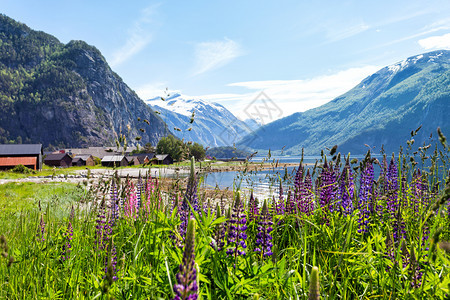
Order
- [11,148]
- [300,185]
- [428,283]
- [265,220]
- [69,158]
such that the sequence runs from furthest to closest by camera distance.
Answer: [69,158] → [11,148] → [300,185] → [265,220] → [428,283]

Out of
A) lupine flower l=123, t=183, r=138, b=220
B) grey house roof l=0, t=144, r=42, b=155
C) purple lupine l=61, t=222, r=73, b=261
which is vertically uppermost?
grey house roof l=0, t=144, r=42, b=155

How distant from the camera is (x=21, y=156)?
79.9 metres

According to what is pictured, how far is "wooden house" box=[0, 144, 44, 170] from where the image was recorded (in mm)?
74562

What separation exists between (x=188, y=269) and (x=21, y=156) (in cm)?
9760

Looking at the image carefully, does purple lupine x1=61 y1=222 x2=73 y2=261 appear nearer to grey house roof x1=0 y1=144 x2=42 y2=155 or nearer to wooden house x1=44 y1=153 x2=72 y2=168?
grey house roof x1=0 y1=144 x2=42 y2=155

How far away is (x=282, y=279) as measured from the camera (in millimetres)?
2742

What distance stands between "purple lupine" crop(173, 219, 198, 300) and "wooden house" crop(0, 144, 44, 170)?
A: 91.1 meters

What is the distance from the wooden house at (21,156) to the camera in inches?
2936

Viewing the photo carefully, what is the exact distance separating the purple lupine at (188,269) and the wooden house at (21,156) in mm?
91131

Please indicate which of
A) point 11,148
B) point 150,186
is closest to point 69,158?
point 11,148

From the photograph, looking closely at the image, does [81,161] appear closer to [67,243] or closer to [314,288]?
[67,243]

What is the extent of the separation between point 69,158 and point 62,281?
123433 mm

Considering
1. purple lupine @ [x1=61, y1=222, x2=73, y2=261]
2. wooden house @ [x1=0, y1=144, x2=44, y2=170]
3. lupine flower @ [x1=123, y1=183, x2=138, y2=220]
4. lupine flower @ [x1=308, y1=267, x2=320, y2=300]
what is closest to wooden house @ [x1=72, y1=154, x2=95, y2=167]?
wooden house @ [x1=0, y1=144, x2=44, y2=170]

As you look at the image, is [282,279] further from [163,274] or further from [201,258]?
[163,274]
